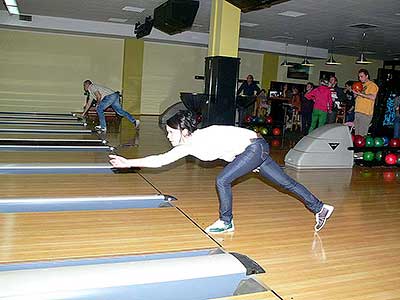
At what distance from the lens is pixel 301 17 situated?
27.9 feet

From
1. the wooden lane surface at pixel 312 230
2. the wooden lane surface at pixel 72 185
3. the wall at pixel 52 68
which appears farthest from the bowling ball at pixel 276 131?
the wall at pixel 52 68

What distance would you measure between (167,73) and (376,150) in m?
8.26

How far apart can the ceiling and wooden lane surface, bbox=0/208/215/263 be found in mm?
5422

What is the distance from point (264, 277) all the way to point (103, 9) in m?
7.90

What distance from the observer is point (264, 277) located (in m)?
2.18

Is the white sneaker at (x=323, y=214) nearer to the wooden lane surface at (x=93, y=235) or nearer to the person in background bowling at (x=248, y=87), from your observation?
the wooden lane surface at (x=93, y=235)

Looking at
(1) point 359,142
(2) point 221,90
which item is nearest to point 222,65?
(2) point 221,90

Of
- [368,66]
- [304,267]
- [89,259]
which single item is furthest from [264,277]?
[368,66]

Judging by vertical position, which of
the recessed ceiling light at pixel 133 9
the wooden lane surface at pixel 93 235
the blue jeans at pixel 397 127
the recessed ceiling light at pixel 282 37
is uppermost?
the recessed ceiling light at pixel 282 37

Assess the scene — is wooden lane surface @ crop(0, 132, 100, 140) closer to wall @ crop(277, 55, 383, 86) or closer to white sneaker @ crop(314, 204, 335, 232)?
white sneaker @ crop(314, 204, 335, 232)

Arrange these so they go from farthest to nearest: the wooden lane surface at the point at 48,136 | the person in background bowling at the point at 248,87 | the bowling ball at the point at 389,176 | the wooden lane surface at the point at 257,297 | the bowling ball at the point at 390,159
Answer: the person in background bowling at the point at 248,87 < the wooden lane surface at the point at 48,136 < the bowling ball at the point at 390,159 < the bowling ball at the point at 389,176 < the wooden lane surface at the point at 257,297

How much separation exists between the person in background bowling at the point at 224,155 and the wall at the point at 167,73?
10.4m

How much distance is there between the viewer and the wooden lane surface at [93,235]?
2367mm

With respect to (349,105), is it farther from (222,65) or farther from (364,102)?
(222,65)
